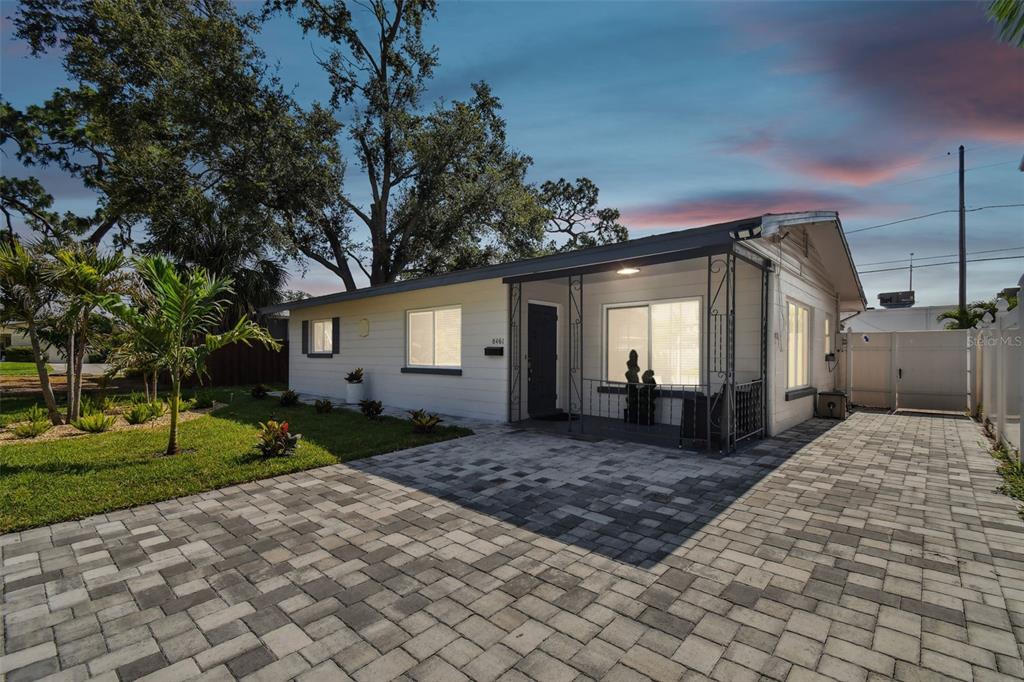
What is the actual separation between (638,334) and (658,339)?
1.32 feet

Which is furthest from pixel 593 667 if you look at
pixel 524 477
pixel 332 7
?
pixel 332 7

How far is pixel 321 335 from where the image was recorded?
43.8 ft

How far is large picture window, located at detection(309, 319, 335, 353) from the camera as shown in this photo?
42.9 ft

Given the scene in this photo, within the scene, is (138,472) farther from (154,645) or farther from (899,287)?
(899,287)

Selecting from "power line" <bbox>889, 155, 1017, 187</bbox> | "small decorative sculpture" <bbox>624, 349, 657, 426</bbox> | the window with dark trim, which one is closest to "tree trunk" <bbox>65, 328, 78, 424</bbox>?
the window with dark trim

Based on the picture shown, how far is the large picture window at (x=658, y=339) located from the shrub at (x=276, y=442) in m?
5.53

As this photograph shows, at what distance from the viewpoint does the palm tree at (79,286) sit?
6789mm

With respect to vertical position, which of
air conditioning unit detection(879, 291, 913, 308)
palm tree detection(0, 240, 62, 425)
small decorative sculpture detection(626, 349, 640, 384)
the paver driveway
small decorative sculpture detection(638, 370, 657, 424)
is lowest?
the paver driveway

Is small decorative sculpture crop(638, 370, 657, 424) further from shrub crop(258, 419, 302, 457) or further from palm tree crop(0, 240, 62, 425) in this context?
palm tree crop(0, 240, 62, 425)

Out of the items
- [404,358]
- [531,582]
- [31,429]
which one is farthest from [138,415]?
[531,582]

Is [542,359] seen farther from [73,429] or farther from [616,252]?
[73,429]

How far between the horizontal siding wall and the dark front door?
24.5 inches

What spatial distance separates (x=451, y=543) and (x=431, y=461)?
238 cm

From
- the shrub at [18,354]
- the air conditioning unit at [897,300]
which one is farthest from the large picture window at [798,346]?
the shrub at [18,354]
